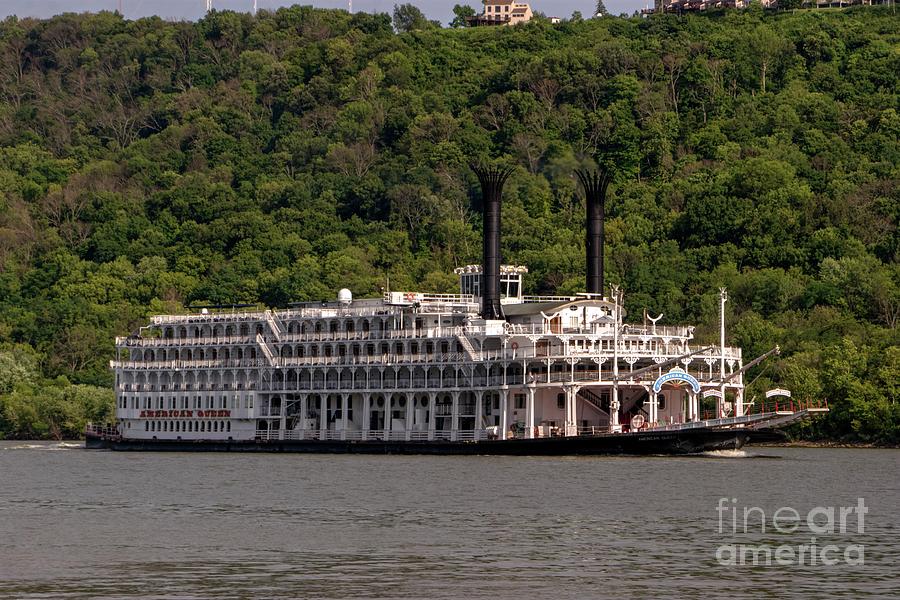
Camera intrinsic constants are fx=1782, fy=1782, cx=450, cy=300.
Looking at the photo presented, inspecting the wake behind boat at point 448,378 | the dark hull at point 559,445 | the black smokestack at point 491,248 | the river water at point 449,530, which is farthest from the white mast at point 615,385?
the black smokestack at point 491,248

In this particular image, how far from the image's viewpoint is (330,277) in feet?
472

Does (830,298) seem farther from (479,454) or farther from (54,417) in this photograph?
(54,417)

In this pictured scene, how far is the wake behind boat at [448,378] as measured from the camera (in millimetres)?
84062

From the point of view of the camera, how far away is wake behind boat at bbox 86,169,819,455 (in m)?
84.1

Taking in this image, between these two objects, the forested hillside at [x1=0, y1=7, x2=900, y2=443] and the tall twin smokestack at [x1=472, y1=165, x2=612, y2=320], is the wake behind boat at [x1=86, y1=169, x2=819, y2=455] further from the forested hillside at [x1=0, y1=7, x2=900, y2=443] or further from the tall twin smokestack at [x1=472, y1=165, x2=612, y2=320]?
the forested hillside at [x1=0, y1=7, x2=900, y2=443]

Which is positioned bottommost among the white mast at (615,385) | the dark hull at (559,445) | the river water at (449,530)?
the river water at (449,530)

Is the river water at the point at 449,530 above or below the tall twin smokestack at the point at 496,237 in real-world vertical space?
below

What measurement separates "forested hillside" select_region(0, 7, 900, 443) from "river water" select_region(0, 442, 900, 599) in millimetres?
34334

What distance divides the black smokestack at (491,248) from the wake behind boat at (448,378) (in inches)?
4.0

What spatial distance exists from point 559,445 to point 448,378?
10.1 metres

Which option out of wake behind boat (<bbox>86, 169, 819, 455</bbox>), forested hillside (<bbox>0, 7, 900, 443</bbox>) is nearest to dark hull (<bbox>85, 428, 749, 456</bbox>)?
wake behind boat (<bbox>86, 169, 819, 455</bbox>)

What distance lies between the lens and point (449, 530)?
50125 millimetres

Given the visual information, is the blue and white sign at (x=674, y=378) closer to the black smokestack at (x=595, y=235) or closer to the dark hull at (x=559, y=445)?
the dark hull at (x=559, y=445)

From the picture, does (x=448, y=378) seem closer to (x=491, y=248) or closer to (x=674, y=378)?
(x=491, y=248)
